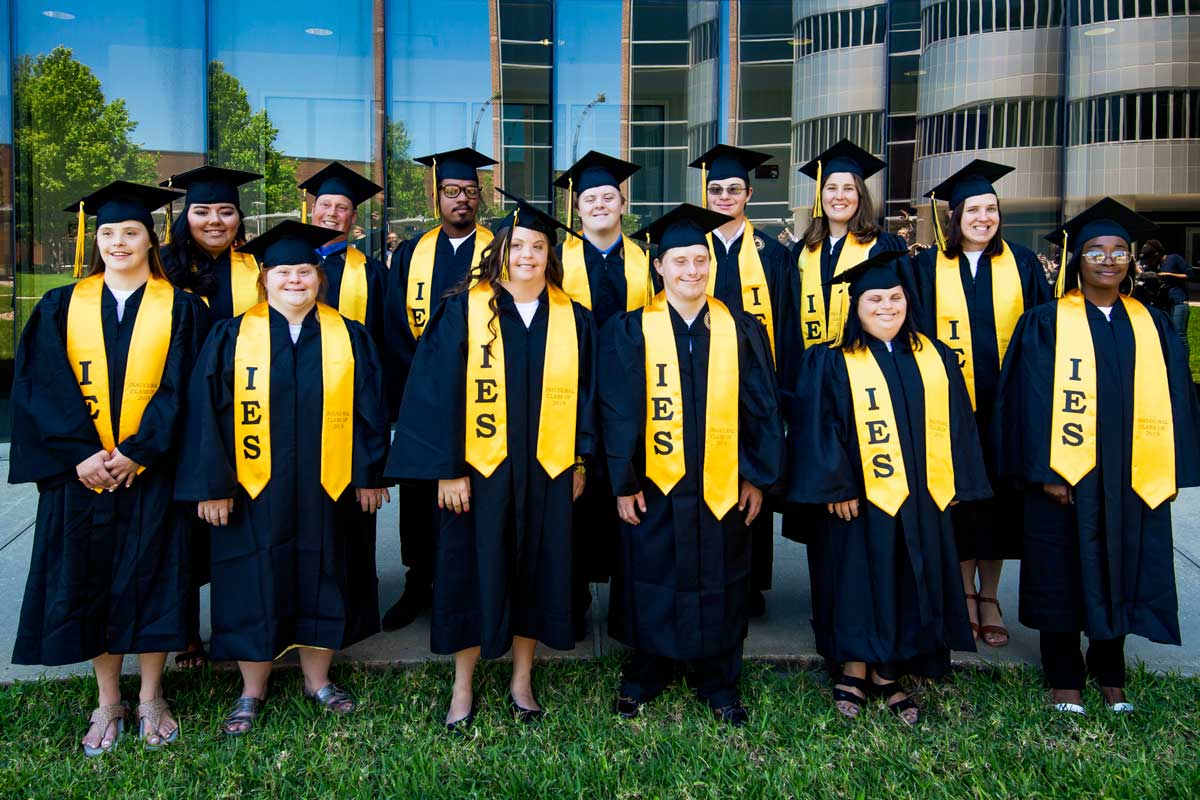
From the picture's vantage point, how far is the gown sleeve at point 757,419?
3.52 meters

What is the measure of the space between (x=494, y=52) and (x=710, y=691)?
6.47m

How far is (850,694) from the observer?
12.0ft

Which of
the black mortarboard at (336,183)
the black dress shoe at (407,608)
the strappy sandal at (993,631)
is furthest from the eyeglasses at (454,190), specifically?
the strappy sandal at (993,631)

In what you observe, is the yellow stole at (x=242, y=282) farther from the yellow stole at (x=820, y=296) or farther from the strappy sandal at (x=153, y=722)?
the yellow stole at (x=820, y=296)

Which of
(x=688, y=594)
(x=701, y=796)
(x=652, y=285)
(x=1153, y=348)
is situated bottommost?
(x=701, y=796)

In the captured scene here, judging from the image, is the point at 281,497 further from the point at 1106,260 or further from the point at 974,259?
the point at 1106,260

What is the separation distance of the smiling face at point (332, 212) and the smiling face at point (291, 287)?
0.90m

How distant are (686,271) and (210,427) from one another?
1705 mm

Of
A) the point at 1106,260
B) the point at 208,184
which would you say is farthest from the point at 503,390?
the point at 1106,260

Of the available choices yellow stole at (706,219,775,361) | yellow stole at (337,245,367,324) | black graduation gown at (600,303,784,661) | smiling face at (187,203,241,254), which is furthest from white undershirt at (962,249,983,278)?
smiling face at (187,203,241,254)

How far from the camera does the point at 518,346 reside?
3486mm

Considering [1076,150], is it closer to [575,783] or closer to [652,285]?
[652,285]

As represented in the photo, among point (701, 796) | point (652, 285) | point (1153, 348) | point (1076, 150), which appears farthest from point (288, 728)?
point (1076, 150)

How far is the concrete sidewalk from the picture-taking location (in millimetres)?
4105
